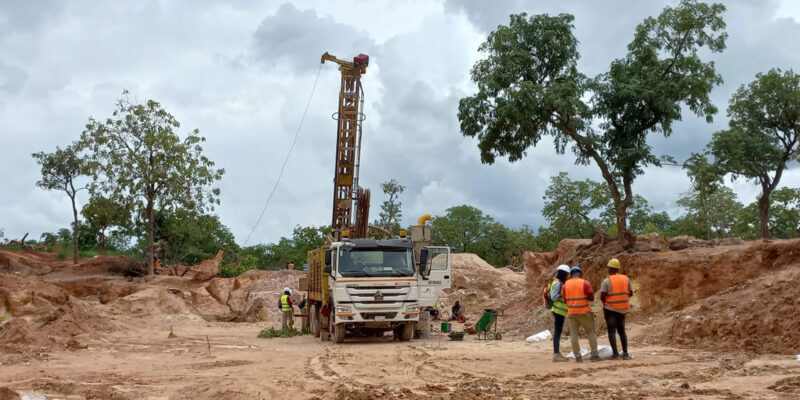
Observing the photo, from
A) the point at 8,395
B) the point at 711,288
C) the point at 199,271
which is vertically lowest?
the point at 8,395

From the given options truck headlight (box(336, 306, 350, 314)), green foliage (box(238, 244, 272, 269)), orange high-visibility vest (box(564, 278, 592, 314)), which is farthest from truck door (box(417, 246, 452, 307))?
green foliage (box(238, 244, 272, 269))

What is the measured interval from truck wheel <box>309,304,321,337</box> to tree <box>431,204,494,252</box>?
44.2 metres

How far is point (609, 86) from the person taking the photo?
22.0 m

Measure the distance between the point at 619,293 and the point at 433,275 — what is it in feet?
23.4

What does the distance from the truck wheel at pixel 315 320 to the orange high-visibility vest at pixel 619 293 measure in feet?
36.3

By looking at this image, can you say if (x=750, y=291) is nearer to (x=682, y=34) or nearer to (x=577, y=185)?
(x=682, y=34)

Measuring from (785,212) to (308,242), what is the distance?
41459mm

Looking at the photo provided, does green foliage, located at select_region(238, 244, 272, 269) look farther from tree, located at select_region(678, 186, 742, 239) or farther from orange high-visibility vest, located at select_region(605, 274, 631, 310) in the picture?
orange high-visibility vest, located at select_region(605, 274, 631, 310)

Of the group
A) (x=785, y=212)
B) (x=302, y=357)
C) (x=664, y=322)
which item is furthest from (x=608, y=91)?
(x=785, y=212)

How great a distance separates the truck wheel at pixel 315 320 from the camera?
836 inches

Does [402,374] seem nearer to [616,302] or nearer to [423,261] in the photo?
[616,302]

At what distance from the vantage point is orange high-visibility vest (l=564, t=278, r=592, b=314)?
12.3 meters

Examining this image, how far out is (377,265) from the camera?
1794cm

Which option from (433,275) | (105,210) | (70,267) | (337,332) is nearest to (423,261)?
(433,275)
